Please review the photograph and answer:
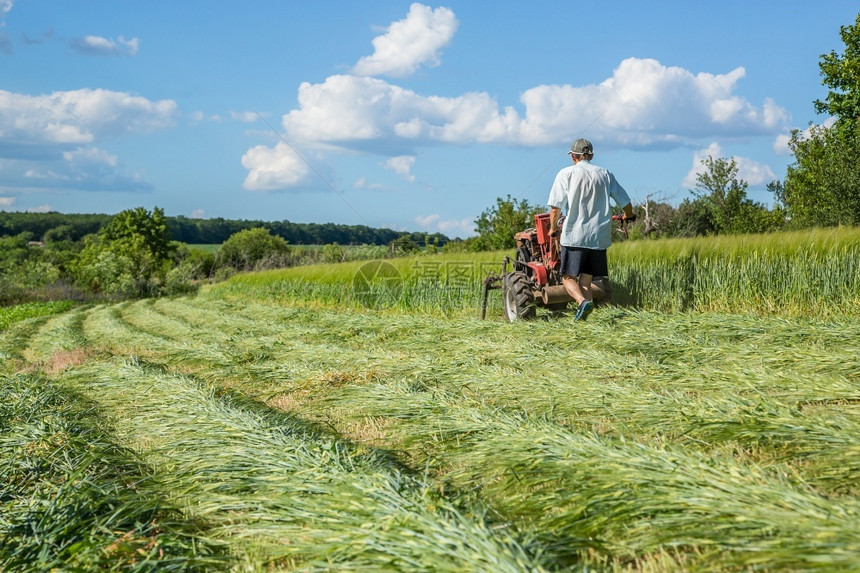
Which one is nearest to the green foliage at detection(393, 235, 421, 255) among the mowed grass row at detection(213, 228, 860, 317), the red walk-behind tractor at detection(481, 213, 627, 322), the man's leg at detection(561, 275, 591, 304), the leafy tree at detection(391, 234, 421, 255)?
the leafy tree at detection(391, 234, 421, 255)

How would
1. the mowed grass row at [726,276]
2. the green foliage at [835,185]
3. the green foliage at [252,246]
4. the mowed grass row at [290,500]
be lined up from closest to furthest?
the mowed grass row at [290,500] → the mowed grass row at [726,276] → the green foliage at [835,185] → the green foliage at [252,246]

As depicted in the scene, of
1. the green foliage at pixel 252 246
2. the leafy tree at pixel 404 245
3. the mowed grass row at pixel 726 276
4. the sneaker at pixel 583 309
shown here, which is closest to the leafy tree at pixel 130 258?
the green foliage at pixel 252 246

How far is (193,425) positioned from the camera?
3.86 metres

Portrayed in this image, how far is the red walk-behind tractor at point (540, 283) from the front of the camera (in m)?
7.97

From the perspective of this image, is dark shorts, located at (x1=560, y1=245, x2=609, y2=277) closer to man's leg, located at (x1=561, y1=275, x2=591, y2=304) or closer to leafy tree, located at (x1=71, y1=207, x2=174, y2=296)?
man's leg, located at (x1=561, y1=275, x2=591, y2=304)

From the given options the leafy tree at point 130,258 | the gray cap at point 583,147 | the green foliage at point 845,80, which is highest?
the green foliage at point 845,80

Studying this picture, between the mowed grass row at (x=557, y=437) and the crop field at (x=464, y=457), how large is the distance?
1 centimetres

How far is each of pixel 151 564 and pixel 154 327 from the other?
40.6 feet

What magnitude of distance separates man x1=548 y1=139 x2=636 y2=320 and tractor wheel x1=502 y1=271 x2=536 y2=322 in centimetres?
76

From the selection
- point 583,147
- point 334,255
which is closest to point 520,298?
point 583,147

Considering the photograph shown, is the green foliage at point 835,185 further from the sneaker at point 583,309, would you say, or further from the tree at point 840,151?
the sneaker at point 583,309

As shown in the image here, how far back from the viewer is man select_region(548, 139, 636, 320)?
7.37m

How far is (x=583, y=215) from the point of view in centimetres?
737

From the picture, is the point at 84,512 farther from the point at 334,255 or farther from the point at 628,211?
the point at 334,255
